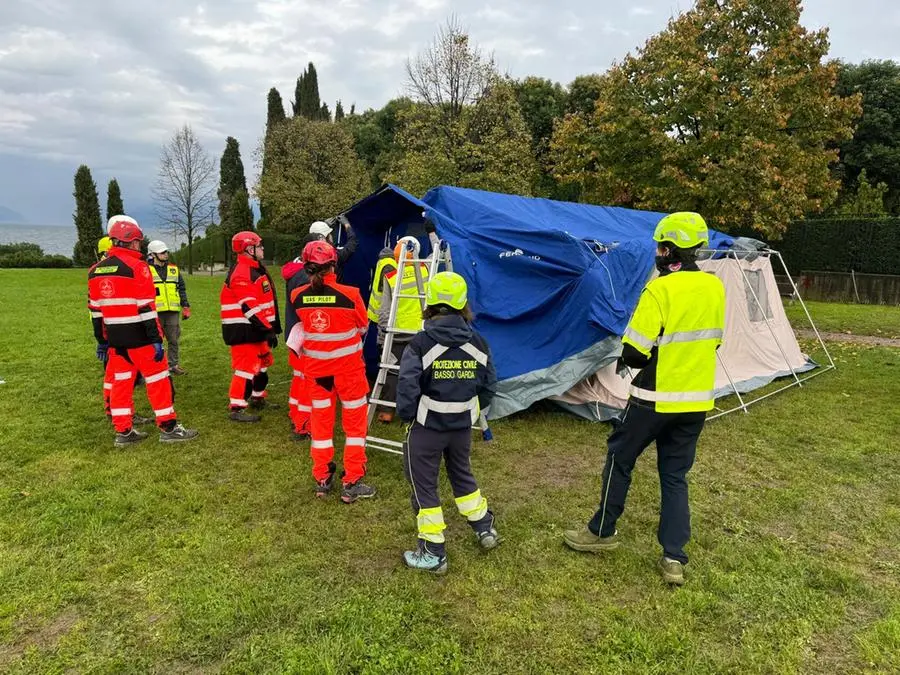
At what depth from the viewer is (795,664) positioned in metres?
2.70

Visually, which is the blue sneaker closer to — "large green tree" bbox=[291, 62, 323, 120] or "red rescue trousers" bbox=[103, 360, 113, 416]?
"red rescue trousers" bbox=[103, 360, 113, 416]

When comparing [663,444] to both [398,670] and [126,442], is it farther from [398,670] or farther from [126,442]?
[126,442]

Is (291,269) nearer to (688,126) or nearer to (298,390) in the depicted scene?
(298,390)

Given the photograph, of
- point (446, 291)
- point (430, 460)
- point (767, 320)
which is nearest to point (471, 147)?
point (767, 320)

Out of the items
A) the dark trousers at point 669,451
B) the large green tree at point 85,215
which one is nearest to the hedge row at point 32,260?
the large green tree at point 85,215

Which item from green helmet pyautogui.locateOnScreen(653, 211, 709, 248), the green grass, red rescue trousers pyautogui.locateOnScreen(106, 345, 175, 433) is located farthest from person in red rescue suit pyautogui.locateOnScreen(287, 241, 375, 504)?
the green grass

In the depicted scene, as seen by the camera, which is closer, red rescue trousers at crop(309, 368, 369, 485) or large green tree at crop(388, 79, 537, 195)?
red rescue trousers at crop(309, 368, 369, 485)

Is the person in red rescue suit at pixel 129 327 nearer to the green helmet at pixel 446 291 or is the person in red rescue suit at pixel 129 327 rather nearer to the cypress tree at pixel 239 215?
the green helmet at pixel 446 291

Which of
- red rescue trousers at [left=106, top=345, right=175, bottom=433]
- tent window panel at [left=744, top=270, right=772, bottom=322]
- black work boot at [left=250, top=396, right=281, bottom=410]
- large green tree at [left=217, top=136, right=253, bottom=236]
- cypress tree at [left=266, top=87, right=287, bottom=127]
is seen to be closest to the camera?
red rescue trousers at [left=106, top=345, right=175, bottom=433]

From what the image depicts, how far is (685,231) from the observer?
3.17m

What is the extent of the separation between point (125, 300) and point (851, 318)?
16863 mm

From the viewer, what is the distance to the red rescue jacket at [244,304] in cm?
580

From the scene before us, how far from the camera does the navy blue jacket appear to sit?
10.9 ft

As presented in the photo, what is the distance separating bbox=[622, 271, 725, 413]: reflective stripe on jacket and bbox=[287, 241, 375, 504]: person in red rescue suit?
2.20 meters
